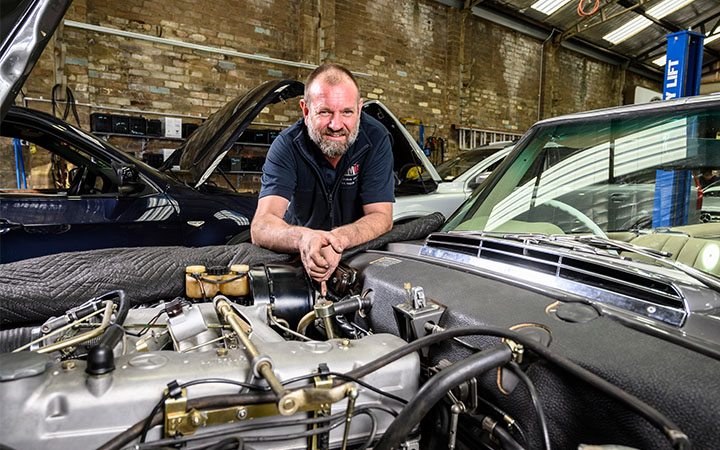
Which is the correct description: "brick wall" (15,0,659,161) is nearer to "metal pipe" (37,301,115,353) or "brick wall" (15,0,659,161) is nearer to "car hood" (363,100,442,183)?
"car hood" (363,100,442,183)

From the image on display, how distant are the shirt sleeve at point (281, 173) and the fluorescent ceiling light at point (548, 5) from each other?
10.9 m

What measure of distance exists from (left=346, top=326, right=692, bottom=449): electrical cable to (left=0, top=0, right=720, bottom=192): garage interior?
190 inches

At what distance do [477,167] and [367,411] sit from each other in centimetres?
414

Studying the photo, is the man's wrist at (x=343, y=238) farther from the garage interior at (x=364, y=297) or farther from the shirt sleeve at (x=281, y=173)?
the shirt sleeve at (x=281, y=173)

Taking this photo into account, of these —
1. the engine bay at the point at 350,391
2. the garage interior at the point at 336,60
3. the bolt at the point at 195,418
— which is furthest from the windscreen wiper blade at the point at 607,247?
the garage interior at the point at 336,60

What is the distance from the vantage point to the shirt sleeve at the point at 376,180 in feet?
8.18

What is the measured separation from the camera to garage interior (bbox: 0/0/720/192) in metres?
6.39

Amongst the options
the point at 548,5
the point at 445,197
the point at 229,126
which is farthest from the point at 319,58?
the point at 548,5

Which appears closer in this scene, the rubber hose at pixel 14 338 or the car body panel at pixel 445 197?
the rubber hose at pixel 14 338

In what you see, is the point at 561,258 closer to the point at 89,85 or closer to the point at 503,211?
the point at 503,211

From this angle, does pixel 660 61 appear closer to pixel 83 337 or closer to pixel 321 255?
pixel 321 255

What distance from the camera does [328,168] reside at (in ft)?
8.08

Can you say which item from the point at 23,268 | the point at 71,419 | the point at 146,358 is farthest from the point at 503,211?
the point at 23,268

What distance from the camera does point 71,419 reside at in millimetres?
757
